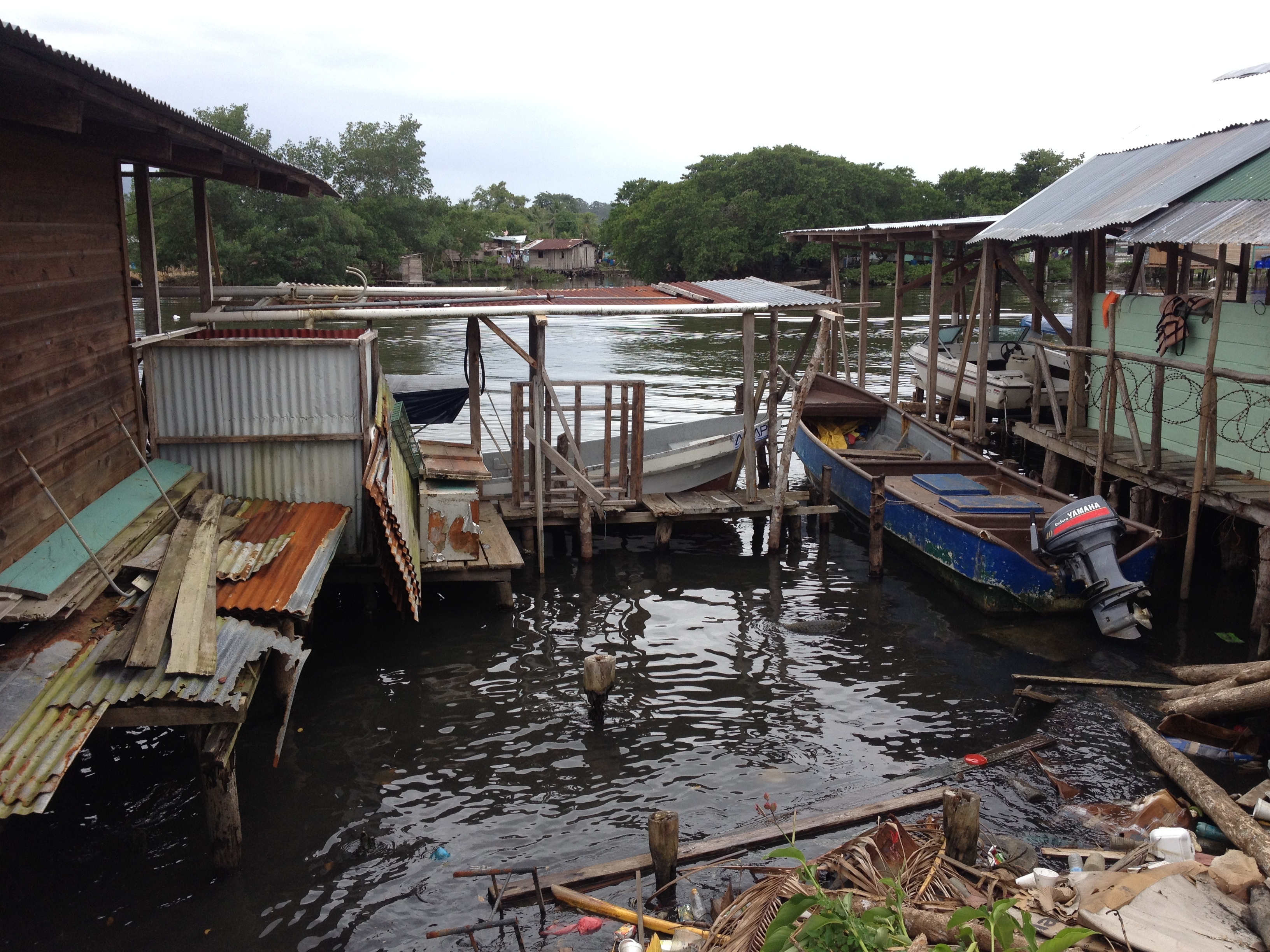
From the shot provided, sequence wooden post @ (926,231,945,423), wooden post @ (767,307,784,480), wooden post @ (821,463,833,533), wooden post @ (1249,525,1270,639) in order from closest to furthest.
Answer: wooden post @ (1249,525,1270,639) < wooden post @ (767,307,784,480) < wooden post @ (821,463,833,533) < wooden post @ (926,231,945,423)

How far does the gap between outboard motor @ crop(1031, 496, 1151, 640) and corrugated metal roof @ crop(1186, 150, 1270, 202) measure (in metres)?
3.79

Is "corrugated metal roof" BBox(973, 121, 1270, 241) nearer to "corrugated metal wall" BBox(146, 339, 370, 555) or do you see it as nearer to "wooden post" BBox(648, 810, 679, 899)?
"corrugated metal wall" BBox(146, 339, 370, 555)

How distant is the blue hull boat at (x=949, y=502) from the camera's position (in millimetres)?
10352

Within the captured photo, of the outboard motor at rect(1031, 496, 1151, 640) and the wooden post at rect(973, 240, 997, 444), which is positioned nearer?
the outboard motor at rect(1031, 496, 1151, 640)

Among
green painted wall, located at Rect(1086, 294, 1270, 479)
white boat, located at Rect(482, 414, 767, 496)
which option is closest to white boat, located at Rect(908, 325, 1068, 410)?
green painted wall, located at Rect(1086, 294, 1270, 479)

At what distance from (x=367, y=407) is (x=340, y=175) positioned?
61.3 meters

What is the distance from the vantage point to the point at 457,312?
413 inches

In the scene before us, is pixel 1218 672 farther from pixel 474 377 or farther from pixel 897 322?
pixel 897 322

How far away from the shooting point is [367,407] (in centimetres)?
903

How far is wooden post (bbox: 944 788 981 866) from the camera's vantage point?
5691 millimetres

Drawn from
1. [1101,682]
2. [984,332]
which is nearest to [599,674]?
[1101,682]

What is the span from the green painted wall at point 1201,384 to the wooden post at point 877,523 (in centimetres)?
380

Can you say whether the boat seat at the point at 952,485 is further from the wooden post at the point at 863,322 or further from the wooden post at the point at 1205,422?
the wooden post at the point at 863,322

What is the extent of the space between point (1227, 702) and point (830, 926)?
454 cm
